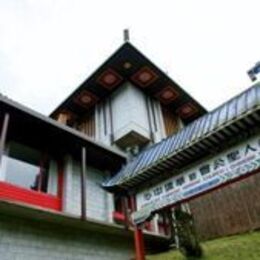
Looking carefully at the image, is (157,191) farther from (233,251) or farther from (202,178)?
(233,251)

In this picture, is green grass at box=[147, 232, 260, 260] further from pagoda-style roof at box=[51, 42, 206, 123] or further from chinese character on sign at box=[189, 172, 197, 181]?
pagoda-style roof at box=[51, 42, 206, 123]

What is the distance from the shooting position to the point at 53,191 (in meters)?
10.7

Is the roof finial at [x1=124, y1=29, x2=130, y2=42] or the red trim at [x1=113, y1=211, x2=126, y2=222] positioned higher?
the roof finial at [x1=124, y1=29, x2=130, y2=42]

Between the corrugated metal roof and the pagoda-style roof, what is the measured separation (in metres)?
7.44

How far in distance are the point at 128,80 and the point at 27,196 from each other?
334 inches

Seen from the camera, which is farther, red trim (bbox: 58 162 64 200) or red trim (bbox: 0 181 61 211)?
→ red trim (bbox: 58 162 64 200)

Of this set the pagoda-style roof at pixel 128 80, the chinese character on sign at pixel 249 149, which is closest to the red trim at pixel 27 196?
the chinese character on sign at pixel 249 149

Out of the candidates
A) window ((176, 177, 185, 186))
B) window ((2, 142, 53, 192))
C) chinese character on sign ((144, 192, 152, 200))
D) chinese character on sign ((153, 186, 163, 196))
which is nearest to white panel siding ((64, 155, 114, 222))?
window ((2, 142, 53, 192))

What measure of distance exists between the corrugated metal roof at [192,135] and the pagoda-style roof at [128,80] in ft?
24.4

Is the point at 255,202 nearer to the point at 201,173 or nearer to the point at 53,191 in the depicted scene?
the point at 201,173

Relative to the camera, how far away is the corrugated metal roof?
19.5 feet

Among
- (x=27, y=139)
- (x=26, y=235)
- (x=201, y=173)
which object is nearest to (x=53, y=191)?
(x=27, y=139)

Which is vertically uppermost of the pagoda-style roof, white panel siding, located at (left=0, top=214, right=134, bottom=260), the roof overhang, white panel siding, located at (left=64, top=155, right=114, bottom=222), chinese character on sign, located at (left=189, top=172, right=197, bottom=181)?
the pagoda-style roof

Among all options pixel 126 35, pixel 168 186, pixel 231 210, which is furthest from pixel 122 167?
pixel 126 35
